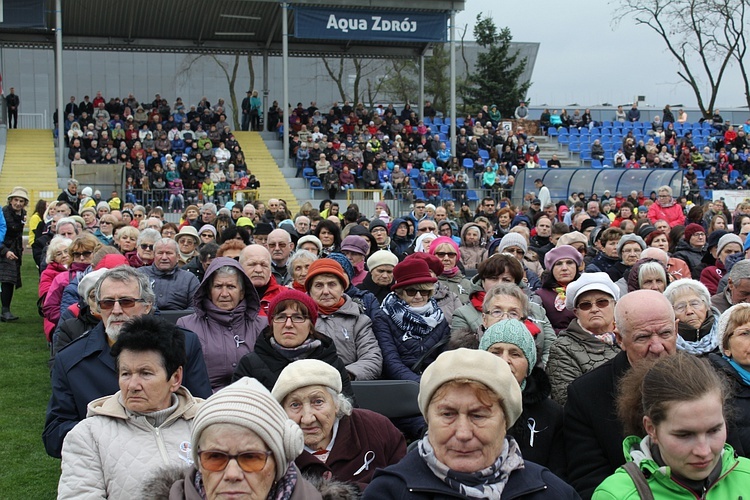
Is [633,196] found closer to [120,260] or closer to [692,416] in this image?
[120,260]

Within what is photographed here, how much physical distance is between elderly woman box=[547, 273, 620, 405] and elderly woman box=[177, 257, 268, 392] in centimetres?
194

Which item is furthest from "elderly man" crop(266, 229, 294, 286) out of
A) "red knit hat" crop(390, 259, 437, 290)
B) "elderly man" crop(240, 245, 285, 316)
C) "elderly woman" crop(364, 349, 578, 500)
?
"elderly woman" crop(364, 349, 578, 500)

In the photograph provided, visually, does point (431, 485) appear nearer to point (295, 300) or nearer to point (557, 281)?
point (295, 300)

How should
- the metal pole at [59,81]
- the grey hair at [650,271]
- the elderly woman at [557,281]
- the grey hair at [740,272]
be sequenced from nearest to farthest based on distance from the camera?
the grey hair at [740,272], the grey hair at [650,271], the elderly woman at [557,281], the metal pole at [59,81]

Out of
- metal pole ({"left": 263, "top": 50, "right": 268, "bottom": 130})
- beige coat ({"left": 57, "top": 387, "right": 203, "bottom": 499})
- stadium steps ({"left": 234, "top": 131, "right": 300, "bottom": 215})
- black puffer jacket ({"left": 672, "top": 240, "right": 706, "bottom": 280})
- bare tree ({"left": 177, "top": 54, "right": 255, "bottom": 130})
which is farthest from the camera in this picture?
bare tree ({"left": 177, "top": 54, "right": 255, "bottom": 130})

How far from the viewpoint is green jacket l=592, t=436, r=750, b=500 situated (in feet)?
9.75

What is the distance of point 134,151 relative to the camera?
2733cm

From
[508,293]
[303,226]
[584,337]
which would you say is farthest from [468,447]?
[303,226]

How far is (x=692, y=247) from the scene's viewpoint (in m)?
10.4

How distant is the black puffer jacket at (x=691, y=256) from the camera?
9969mm

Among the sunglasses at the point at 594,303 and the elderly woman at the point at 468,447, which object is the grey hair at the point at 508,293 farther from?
the elderly woman at the point at 468,447

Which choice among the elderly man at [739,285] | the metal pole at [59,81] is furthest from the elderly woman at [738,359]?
the metal pole at [59,81]

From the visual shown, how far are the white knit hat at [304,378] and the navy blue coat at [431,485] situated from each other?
1116 millimetres

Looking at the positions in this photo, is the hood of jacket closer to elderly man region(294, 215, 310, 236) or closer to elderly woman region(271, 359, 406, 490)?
elderly woman region(271, 359, 406, 490)
